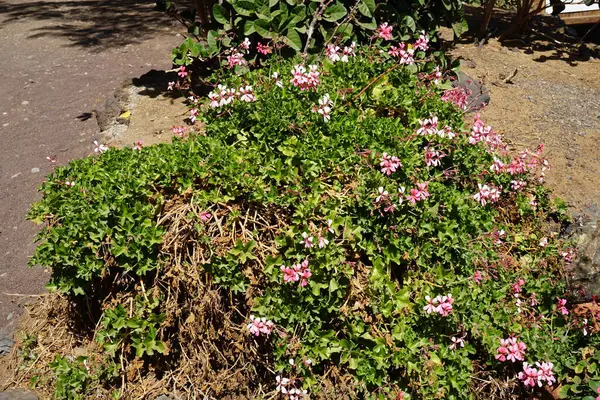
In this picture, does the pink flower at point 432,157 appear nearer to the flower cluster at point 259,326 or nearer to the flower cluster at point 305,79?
the flower cluster at point 305,79

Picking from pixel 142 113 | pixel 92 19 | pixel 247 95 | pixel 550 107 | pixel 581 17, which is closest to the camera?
pixel 247 95

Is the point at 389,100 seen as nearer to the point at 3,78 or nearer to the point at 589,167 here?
the point at 589,167

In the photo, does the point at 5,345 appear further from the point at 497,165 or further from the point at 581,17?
the point at 581,17

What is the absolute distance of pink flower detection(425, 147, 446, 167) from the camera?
3.30 meters

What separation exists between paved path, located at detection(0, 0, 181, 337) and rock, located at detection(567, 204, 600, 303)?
10.5 ft

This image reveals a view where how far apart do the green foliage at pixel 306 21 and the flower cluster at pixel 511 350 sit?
2.46 metres

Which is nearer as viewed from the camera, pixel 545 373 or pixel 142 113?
pixel 545 373

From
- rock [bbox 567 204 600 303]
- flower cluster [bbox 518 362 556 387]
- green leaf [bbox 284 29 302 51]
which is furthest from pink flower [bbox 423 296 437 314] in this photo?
green leaf [bbox 284 29 302 51]

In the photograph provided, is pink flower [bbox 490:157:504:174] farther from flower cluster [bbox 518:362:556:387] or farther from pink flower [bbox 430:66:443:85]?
flower cluster [bbox 518:362:556:387]

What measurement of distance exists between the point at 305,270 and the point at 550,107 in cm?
327

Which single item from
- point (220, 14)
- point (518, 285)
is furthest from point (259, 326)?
point (220, 14)

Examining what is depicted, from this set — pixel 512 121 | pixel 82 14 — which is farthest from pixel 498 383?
pixel 82 14

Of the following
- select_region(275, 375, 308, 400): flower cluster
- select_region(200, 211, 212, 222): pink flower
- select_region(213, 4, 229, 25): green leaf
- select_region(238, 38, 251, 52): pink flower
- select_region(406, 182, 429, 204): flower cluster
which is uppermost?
select_region(213, 4, 229, 25): green leaf

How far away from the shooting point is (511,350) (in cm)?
289
